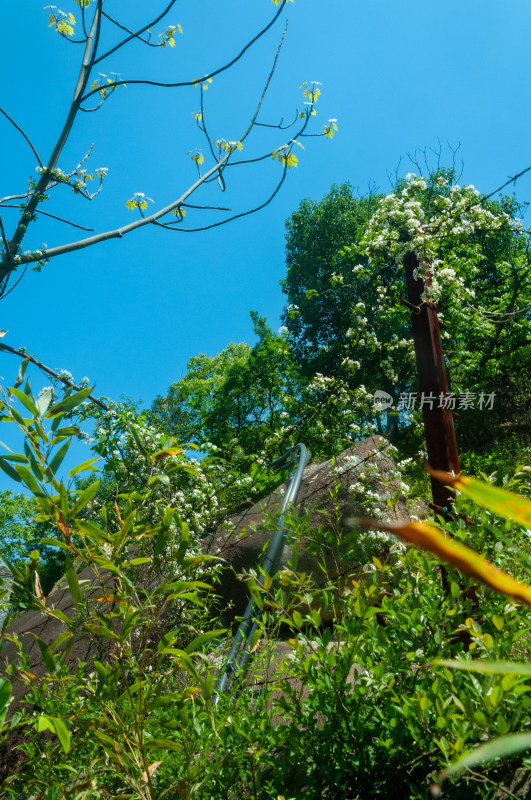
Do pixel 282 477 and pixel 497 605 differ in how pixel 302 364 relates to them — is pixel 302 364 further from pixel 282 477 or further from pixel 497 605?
pixel 497 605

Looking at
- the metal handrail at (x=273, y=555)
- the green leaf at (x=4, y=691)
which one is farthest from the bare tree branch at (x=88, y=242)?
the green leaf at (x=4, y=691)

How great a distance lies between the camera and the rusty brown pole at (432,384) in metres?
4.00

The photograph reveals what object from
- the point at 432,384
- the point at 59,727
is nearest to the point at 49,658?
the point at 59,727

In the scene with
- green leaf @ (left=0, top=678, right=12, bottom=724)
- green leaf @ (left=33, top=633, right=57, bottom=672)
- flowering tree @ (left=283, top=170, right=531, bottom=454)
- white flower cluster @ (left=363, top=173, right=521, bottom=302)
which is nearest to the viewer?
green leaf @ (left=0, top=678, right=12, bottom=724)

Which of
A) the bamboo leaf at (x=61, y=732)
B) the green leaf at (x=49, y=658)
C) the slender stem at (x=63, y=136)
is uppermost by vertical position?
the slender stem at (x=63, y=136)

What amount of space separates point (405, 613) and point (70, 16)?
15.2 feet

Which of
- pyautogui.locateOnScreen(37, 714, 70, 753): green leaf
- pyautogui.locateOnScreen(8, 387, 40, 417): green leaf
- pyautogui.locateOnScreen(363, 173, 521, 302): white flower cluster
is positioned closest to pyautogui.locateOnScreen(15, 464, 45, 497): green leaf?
pyautogui.locateOnScreen(8, 387, 40, 417): green leaf

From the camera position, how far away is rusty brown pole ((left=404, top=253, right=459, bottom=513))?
4.00 meters

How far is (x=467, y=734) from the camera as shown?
3.46 ft

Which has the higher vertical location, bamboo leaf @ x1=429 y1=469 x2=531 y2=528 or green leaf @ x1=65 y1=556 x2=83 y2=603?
green leaf @ x1=65 y1=556 x2=83 y2=603

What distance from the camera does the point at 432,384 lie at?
427cm

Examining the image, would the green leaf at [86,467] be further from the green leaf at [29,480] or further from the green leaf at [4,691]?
the green leaf at [4,691]

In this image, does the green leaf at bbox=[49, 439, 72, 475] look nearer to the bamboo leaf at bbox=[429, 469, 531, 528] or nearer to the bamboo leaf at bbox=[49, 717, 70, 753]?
the bamboo leaf at bbox=[49, 717, 70, 753]

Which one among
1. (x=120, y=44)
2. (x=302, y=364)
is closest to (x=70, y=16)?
(x=120, y=44)
